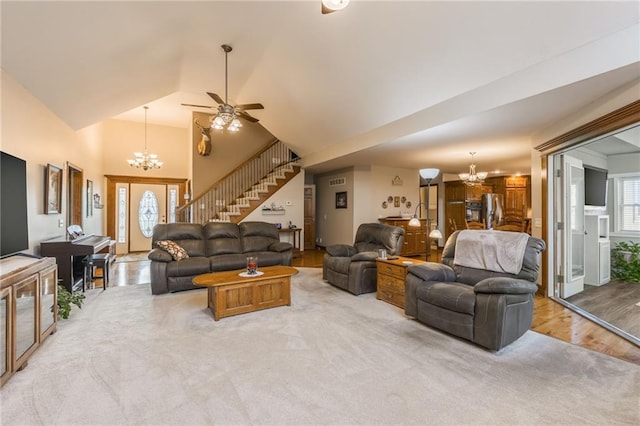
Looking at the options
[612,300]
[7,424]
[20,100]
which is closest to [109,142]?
[20,100]

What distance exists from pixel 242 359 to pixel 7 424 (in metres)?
1.40

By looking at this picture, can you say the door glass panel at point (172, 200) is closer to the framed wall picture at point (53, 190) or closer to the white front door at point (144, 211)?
the white front door at point (144, 211)

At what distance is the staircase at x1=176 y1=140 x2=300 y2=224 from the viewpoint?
7.45m

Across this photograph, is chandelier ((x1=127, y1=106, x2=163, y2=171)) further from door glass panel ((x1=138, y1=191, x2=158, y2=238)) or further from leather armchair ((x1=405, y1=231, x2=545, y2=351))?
leather armchair ((x1=405, y1=231, x2=545, y2=351))

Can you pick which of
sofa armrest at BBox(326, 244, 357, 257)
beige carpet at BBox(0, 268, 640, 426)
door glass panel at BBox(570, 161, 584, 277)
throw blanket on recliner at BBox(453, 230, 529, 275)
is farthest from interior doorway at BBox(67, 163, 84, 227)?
door glass panel at BBox(570, 161, 584, 277)

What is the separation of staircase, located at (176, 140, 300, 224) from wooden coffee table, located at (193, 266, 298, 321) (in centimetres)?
371

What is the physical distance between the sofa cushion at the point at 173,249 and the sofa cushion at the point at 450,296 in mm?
3584

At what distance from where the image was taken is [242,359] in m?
2.54

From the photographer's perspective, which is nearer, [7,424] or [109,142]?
[7,424]

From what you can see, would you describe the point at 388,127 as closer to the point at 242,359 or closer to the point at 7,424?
the point at 242,359

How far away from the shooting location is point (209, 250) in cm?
538

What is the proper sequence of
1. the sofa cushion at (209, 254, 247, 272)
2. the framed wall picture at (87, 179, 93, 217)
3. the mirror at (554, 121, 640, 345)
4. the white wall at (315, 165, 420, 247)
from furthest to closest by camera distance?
1. the white wall at (315, 165, 420, 247)
2. the framed wall picture at (87, 179, 93, 217)
3. the sofa cushion at (209, 254, 247, 272)
4. the mirror at (554, 121, 640, 345)

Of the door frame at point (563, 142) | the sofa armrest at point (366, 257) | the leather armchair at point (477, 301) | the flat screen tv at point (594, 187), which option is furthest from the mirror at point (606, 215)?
the sofa armrest at point (366, 257)

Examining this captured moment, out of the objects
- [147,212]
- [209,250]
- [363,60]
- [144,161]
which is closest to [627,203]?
[363,60]
